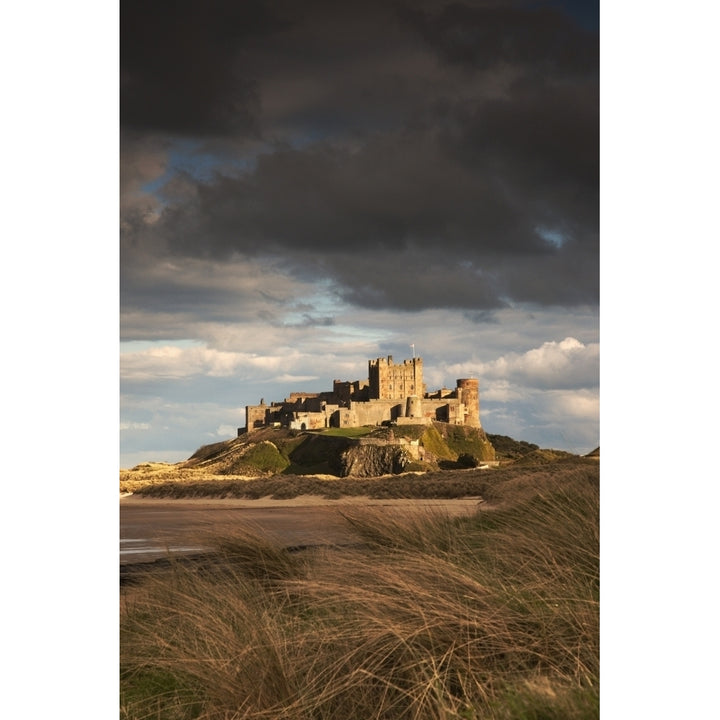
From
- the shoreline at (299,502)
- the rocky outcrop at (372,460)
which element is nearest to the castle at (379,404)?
the rocky outcrop at (372,460)

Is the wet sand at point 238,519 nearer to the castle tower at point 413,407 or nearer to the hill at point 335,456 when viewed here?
the hill at point 335,456

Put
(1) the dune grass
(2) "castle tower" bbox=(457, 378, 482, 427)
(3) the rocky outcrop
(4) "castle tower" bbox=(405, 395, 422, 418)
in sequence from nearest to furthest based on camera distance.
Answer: (1) the dune grass, (2) "castle tower" bbox=(457, 378, 482, 427), (4) "castle tower" bbox=(405, 395, 422, 418), (3) the rocky outcrop

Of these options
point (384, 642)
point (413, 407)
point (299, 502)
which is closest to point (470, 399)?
point (413, 407)

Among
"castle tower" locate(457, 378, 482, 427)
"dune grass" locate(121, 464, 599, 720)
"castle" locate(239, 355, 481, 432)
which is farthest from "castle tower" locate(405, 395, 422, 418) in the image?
"dune grass" locate(121, 464, 599, 720)

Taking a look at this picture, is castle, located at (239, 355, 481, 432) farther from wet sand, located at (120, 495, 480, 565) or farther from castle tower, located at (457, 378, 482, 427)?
wet sand, located at (120, 495, 480, 565)

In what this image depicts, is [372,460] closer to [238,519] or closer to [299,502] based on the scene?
[299,502]
